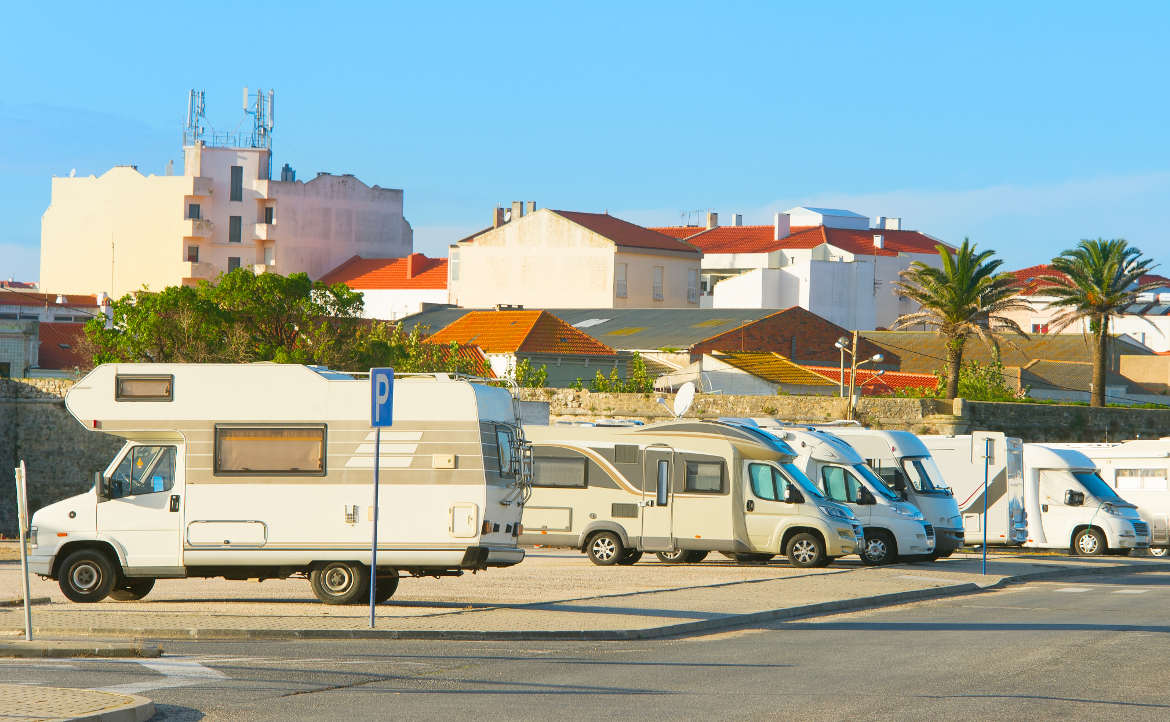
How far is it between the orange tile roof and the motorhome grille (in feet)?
133

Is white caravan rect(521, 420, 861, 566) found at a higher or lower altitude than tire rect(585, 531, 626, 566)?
higher

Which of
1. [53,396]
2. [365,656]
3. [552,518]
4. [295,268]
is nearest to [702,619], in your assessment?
[365,656]

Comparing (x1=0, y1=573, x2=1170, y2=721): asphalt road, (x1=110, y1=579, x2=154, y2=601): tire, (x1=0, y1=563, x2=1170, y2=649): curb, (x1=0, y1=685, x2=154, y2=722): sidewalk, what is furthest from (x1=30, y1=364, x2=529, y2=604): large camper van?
(x1=0, y1=685, x2=154, y2=722): sidewalk

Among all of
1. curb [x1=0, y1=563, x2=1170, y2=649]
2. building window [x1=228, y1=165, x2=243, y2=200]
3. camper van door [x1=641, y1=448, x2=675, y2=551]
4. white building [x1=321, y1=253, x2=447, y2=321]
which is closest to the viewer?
curb [x1=0, y1=563, x2=1170, y2=649]

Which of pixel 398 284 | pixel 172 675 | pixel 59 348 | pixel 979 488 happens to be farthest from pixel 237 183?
pixel 172 675

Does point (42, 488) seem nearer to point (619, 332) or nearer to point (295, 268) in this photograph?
point (619, 332)

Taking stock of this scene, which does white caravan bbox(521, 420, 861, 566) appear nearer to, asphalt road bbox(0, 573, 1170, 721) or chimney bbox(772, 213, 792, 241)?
asphalt road bbox(0, 573, 1170, 721)

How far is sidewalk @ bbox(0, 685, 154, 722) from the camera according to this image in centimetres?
989

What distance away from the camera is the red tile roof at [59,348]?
3260 inches

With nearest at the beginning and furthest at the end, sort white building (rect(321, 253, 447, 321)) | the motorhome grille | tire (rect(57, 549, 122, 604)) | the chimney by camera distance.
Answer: tire (rect(57, 549, 122, 604))
the motorhome grille
white building (rect(321, 253, 447, 321))
the chimney

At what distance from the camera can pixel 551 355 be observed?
69.6 meters

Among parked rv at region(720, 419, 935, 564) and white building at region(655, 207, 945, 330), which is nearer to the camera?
parked rv at region(720, 419, 935, 564)

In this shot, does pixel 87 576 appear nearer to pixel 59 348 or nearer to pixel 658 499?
pixel 658 499

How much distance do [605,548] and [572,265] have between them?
75.4m
